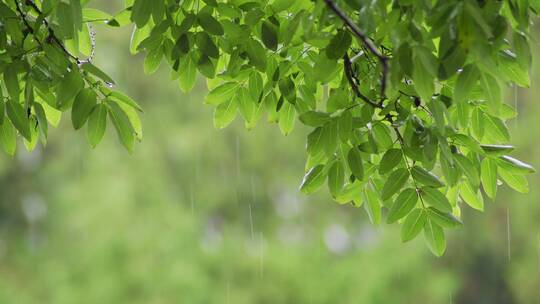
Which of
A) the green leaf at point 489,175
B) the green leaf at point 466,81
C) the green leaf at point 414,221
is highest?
the green leaf at point 466,81

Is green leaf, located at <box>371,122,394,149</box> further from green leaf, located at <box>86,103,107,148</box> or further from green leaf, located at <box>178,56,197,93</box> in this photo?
green leaf, located at <box>86,103,107,148</box>

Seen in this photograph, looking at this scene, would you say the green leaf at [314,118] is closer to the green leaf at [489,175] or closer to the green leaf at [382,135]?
the green leaf at [382,135]

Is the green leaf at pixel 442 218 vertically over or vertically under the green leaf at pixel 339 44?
under

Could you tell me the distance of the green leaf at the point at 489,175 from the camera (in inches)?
62.1

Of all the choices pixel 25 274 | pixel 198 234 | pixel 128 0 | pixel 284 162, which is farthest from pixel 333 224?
pixel 128 0

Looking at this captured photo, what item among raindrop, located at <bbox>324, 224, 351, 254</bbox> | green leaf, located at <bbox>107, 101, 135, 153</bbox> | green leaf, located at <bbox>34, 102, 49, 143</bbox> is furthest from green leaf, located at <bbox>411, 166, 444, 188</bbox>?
raindrop, located at <bbox>324, 224, 351, 254</bbox>

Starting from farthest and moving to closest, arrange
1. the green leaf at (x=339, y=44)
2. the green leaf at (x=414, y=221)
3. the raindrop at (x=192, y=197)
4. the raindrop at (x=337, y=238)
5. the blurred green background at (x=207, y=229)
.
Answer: the raindrop at (x=192, y=197)
the raindrop at (x=337, y=238)
the blurred green background at (x=207, y=229)
the green leaf at (x=414, y=221)
the green leaf at (x=339, y=44)

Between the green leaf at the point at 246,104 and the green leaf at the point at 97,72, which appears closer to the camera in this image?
the green leaf at the point at 97,72

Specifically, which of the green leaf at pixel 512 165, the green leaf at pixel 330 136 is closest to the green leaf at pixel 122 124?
the green leaf at pixel 330 136

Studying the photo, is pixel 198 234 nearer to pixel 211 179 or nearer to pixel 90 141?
pixel 211 179

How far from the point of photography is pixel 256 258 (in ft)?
24.6

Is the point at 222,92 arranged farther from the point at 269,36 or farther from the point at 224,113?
the point at 269,36

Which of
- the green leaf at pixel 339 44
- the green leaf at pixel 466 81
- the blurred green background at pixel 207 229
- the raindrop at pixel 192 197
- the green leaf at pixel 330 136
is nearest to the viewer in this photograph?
the green leaf at pixel 466 81

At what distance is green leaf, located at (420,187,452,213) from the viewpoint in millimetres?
1495
